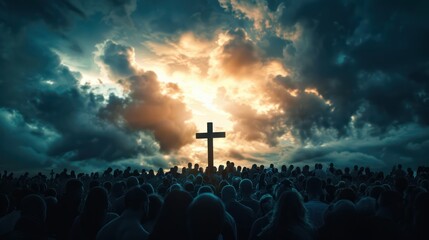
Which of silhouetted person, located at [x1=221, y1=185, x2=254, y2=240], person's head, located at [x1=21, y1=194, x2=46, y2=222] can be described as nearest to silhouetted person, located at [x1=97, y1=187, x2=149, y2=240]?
person's head, located at [x1=21, y1=194, x2=46, y2=222]

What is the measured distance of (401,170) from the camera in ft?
58.0

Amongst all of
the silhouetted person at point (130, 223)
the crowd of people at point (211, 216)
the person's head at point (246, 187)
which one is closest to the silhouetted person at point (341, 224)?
the crowd of people at point (211, 216)

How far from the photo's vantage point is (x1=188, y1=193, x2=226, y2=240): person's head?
304 cm

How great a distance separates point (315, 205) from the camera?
250 inches

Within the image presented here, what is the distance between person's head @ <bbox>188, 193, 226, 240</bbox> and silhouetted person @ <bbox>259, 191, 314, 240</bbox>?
124 cm

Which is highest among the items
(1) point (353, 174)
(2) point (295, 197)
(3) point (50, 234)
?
(1) point (353, 174)

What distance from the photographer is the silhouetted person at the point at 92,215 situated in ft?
16.2

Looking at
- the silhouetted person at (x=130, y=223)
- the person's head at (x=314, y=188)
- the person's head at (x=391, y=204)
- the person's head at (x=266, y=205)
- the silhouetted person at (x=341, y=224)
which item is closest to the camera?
the silhouetted person at (x=341, y=224)

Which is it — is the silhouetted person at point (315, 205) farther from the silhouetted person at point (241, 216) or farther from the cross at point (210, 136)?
the cross at point (210, 136)

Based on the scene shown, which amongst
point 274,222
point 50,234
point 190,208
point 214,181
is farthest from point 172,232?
point 214,181

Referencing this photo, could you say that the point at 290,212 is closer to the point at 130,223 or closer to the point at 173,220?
the point at 173,220

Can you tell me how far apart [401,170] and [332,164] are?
3891mm

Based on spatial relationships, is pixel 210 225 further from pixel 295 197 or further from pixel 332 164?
pixel 332 164

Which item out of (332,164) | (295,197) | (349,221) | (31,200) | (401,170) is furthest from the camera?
(332,164)
